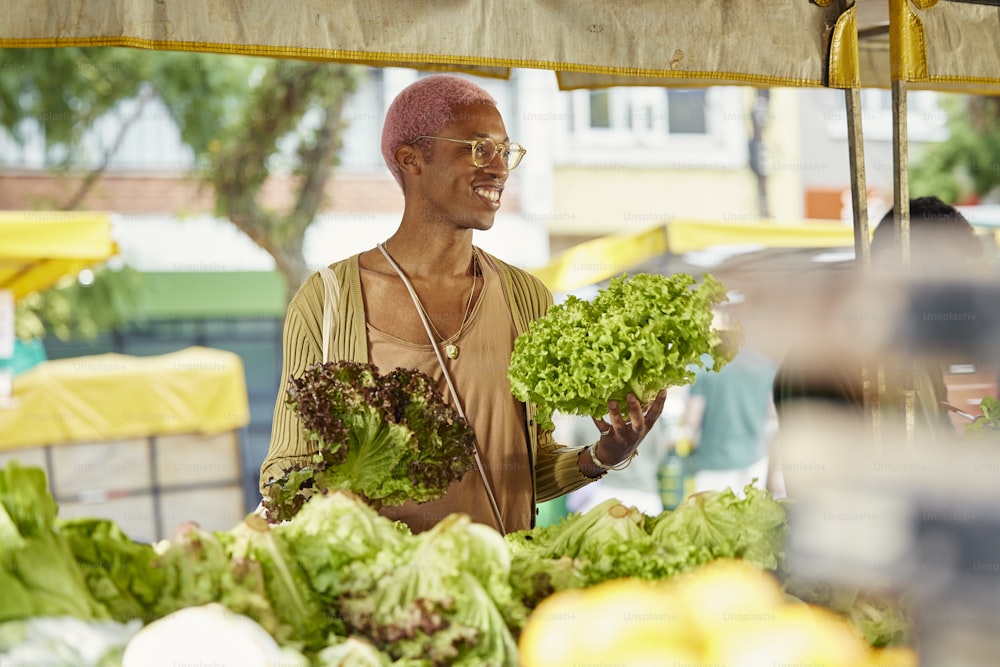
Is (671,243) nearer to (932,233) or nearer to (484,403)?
(932,233)

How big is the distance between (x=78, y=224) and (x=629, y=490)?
4832 millimetres

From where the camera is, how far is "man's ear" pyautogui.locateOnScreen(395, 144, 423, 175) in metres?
3.50

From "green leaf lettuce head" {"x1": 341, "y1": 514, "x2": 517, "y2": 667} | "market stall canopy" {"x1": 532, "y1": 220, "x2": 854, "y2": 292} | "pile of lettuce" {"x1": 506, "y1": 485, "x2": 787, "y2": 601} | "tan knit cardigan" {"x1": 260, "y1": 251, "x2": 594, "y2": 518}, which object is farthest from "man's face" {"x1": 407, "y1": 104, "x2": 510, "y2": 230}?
"market stall canopy" {"x1": 532, "y1": 220, "x2": 854, "y2": 292}

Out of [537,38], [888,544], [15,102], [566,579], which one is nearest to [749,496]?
[566,579]

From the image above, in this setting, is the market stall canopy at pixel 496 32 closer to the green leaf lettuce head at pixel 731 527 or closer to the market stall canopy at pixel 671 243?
the green leaf lettuce head at pixel 731 527

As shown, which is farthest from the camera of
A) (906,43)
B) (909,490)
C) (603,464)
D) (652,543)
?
(906,43)

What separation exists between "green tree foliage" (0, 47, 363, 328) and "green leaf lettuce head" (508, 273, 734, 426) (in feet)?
29.5

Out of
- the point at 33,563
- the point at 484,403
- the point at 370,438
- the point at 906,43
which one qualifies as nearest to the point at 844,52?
the point at 906,43

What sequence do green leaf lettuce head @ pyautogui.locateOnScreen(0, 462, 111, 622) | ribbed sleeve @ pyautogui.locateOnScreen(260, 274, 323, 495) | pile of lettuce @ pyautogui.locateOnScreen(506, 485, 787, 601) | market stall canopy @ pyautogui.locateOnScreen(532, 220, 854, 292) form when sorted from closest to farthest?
green leaf lettuce head @ pyautogui.locateOnScreen(0, 462, 111, 622) < pile of lettuce @ pyautogui.locateOnScreen(506, 485, 787, 601) < ribbed sleeve @ pyautogui.locateOnScreen(260, 274, 323, 495) < market stall canopy @ pyautogui.locateOnScreen(532, 220, 854, 292)

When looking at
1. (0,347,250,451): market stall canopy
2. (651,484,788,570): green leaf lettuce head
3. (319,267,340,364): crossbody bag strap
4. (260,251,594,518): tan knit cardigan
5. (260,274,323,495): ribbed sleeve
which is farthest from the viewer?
(0,347,250,451): market stall canopy

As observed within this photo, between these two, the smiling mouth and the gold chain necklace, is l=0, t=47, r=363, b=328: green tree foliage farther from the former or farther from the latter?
the smiling mouth

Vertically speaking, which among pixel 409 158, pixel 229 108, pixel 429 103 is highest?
pixel 229 108

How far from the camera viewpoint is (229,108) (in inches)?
522

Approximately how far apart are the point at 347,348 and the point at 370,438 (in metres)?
0.77
